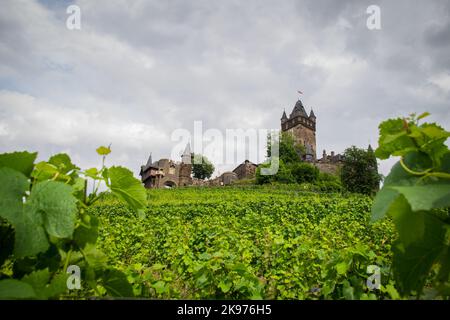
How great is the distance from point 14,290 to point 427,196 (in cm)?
100

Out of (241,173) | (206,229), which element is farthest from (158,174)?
(206,229)

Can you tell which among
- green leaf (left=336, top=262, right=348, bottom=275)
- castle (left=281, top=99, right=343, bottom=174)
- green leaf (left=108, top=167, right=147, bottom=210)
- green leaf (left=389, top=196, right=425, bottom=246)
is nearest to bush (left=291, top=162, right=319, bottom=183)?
castle (left=281, top=99, right=343, bottom=174)

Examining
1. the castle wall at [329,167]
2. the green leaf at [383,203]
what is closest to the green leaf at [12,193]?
the green leaf at [383,203]

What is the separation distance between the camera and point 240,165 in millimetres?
78875

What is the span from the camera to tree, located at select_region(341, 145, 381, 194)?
126 feet

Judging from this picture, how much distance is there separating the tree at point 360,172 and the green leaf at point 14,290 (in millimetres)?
40350

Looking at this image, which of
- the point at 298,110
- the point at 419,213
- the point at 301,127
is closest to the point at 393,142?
the point at 419,213

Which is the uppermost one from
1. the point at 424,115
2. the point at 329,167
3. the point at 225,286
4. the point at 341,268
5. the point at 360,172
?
the point at 329,167

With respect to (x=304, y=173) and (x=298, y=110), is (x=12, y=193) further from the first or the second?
(x=298, y=110)

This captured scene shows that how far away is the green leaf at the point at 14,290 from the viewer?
0.74m

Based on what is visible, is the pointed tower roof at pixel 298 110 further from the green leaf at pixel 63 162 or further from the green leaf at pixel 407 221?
the green leaf at pixel 407 221

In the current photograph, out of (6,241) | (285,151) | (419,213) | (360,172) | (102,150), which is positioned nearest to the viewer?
(419,213)

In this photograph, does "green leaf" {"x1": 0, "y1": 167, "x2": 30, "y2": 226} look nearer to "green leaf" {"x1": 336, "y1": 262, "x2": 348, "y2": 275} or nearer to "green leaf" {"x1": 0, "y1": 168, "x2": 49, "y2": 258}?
"green leaf" {"x1": 0, "y1": 168, "x2": 49, "y2": 258}
